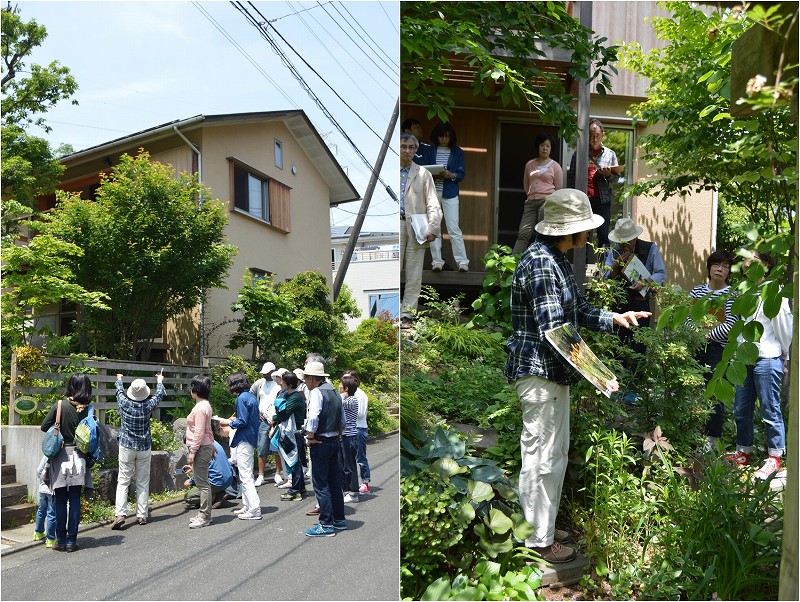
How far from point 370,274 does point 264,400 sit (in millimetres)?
742

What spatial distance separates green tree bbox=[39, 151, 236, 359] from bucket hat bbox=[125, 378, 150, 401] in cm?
12

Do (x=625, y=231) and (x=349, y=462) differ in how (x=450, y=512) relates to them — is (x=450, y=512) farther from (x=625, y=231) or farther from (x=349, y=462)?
(x=625, y=231)

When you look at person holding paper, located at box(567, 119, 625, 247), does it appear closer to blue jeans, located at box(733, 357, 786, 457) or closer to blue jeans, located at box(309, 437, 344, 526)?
blue jeans, located at box(733, 357, 786, 457)

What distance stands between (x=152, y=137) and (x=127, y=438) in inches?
54.3

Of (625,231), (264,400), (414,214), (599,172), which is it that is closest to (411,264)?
(414,214)

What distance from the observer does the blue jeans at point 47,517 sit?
3.00m

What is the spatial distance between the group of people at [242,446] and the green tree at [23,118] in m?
0.92

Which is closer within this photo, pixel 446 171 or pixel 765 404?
pixel 765 404

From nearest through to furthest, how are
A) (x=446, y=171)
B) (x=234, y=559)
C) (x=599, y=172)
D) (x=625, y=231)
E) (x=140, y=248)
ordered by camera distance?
(x=234, y=559) < (x=140, y=248) < (x=625, y=231) < (x=446, y=171) < (x=599, y=172)

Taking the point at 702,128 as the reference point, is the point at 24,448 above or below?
below

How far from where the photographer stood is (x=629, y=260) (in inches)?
190

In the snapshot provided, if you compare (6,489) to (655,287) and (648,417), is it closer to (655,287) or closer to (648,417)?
(648,417)

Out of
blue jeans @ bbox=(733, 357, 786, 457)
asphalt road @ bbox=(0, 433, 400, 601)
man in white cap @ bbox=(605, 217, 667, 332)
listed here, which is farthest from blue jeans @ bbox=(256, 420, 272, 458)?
blue jeans @ bbox=(733, 357, 786, 457)

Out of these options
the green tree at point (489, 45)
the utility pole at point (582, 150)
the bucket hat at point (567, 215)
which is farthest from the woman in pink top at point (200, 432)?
the utility pole at point (582, 150)
